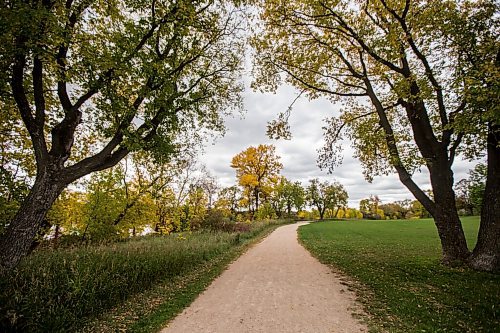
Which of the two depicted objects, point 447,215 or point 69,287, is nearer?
point 69,287

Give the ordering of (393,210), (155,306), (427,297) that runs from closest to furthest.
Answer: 1. (155,306)
2. (427,297)
3. (393,210)

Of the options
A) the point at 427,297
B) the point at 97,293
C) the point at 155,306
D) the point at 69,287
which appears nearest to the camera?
the point at 69,287

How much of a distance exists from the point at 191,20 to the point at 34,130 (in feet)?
17.7

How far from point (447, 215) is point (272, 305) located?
7349 millimetres

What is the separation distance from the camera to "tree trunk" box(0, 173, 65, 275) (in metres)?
5.43

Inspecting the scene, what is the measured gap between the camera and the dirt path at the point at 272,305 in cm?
455

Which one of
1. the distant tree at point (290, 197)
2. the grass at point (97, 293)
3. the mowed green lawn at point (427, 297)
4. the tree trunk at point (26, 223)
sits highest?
the distant tree at point (290, 197)

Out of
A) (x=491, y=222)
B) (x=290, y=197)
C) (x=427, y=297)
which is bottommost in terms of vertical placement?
(x=427, y=297)

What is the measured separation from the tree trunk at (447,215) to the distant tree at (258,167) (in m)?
28.8

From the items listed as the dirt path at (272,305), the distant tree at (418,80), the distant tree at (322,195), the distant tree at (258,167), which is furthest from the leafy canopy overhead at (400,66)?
the distant tree at (322,195)

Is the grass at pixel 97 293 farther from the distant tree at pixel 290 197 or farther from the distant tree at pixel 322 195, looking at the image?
the distant tree at pixel 322 195

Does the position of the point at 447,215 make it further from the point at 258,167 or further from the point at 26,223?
the point at 258,167

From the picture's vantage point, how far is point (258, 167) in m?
37.9

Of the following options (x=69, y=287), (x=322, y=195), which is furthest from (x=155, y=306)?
(x=322, y=195)
